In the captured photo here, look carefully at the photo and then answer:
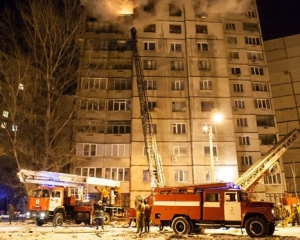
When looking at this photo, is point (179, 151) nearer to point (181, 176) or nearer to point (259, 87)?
point (181, 176)

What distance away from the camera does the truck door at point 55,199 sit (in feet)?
65.3

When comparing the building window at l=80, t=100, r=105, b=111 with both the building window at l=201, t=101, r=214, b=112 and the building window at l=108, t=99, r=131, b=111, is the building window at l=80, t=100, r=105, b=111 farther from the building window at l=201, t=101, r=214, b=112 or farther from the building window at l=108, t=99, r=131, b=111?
the building window at l=201, t=101, r=214, b=112

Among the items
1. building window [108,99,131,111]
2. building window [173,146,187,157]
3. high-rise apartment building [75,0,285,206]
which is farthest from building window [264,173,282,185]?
building window [108,99,131,111]

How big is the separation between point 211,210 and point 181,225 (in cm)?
186

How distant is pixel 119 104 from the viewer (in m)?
35.8

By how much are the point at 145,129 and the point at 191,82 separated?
967cm

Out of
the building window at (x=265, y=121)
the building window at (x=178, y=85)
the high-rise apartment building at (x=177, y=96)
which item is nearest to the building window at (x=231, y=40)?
the high-rise apartment building at (x=177, y=96)

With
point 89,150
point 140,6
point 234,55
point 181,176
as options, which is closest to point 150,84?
point 89,150

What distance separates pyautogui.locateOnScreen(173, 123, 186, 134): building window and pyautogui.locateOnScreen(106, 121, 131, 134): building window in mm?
5518

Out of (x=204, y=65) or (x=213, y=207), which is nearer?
(x=213, y=207)

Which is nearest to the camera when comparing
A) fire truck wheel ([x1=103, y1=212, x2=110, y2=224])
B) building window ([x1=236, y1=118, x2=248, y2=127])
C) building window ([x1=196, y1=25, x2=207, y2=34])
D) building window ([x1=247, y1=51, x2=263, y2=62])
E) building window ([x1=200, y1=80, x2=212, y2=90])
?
fire truck wheel ([x1=103, y1=212, x2=110, y2=224])

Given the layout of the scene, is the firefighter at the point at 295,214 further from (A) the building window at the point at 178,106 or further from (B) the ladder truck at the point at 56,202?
(A) the building window at the point at 178,106

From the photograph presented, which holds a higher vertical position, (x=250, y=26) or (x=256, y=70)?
(x=250, y=26)

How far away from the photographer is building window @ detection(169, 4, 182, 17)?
39.4 meters
